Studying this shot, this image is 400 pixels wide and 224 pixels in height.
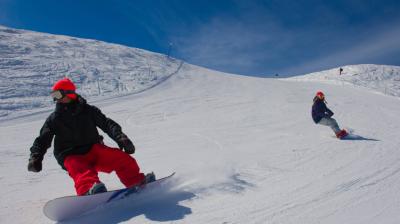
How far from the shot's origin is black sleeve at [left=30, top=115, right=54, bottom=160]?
3502 mm

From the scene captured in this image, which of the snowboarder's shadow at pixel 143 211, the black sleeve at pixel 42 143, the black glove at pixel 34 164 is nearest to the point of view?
the snowboarder's shadow at pixel 143 211

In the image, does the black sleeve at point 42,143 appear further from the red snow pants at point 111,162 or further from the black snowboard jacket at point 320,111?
the black snowboard jacket at point 320,111

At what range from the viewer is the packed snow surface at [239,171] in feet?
10.9

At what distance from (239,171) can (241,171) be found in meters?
0.03

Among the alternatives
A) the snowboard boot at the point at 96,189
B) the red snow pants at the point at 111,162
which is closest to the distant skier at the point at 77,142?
the red snow pants at the point at 111,162

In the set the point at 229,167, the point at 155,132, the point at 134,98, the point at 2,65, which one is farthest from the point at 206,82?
the point at 229,167

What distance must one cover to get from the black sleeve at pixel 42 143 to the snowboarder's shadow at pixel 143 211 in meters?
0.78

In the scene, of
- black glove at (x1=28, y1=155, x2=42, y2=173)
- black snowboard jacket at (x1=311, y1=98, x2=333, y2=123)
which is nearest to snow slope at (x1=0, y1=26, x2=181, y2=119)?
black glove at (x1=28, y1=155, x2=42, y2=173)

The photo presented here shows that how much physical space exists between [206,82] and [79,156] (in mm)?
17853

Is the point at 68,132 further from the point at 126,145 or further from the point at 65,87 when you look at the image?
the point at 126,145

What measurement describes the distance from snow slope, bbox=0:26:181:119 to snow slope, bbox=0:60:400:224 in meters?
2.75

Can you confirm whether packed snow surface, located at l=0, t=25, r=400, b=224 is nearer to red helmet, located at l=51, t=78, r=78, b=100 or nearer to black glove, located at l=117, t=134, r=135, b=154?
black glove, located at l=117, t=134, r=135, b=154

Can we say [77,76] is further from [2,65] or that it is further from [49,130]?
[49,130]

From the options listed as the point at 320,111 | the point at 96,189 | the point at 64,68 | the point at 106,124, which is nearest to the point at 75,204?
the point at 96,189
